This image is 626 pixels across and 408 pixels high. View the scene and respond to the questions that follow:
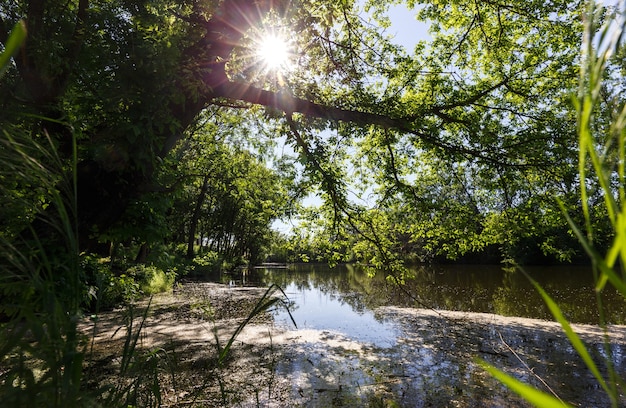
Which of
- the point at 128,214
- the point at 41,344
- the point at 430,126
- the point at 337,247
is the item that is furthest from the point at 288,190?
the point at 41,344

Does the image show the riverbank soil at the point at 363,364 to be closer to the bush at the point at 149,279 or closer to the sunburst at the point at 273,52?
the sunburst at the point at 273,52

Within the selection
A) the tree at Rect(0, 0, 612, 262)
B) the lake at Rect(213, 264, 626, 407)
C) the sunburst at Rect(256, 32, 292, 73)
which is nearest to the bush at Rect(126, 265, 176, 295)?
the lake at Rect(213, 264, 626, 407)

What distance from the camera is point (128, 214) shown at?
4.00m

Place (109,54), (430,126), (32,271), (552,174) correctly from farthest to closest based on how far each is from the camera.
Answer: (430,126) < (552,174) < (109,54) < (32,271)

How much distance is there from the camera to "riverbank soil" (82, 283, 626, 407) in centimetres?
398

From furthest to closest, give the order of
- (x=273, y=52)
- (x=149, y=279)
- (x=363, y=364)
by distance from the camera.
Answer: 1. (x=149, y=279)
2. (x=273, y=52)
3. (x=363, y=364)

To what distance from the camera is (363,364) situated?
5.41 m

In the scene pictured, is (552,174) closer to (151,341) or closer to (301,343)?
(301,343)

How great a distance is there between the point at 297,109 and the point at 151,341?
15.6 feet

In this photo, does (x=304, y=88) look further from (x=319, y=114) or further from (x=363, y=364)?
(x=363, y=364)

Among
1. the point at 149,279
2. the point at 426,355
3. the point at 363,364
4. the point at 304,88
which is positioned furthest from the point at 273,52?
the point at 149,279

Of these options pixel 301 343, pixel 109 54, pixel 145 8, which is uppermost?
pixel 145 8

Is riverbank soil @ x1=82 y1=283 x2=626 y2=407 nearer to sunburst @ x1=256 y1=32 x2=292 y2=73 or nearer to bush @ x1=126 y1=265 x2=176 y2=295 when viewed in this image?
sunburst @ x1=256 y1=32 x2=292 y2=73

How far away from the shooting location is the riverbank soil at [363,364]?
398cm
